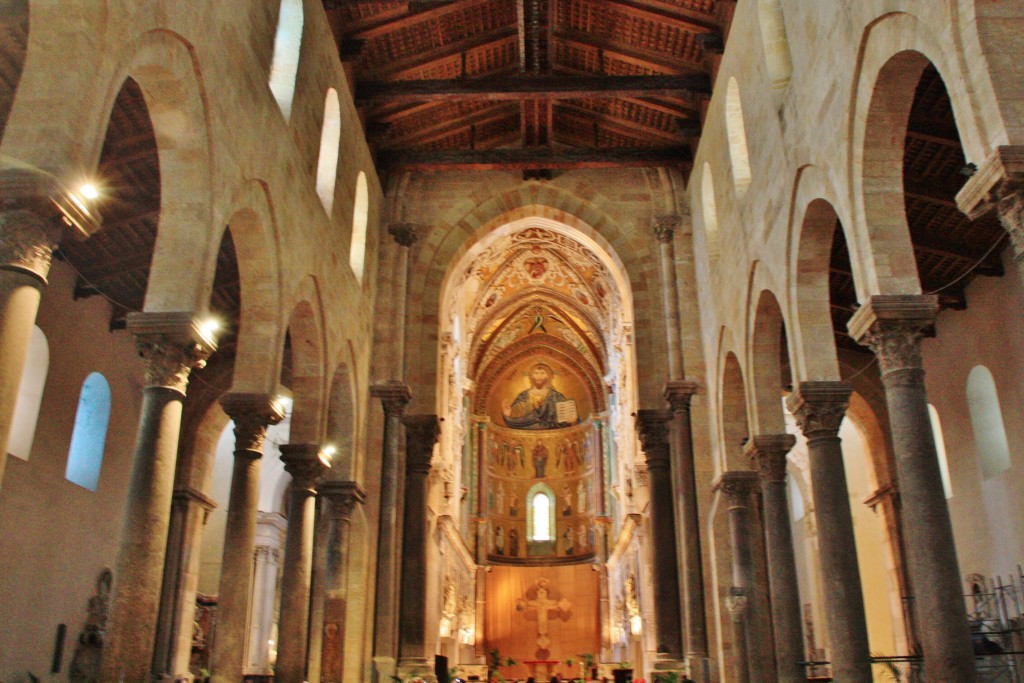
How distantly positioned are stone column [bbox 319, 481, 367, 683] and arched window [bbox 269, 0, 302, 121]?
6.58 metres

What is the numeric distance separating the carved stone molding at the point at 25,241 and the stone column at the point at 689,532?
12596 millimetres

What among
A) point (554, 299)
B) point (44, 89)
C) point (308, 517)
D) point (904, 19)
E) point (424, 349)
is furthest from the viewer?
point (554, 299)

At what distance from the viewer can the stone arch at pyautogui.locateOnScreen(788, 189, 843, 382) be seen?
1112 centimetres

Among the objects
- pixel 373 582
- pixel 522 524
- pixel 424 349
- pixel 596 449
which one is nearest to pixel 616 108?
pixel 424 349

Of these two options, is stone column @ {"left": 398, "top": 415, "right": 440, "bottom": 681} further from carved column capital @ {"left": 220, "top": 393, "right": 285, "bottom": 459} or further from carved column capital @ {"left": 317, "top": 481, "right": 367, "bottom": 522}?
carved column capital @ {"left": 220, "top": 393, "right": 285, "bottom": 459}

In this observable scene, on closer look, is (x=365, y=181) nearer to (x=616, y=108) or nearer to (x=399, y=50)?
(x=399, y=50)

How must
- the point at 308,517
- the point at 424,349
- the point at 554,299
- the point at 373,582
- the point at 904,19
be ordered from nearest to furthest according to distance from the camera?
the point at 904,19 → the point at 308,517 → the point at 373,582 → the point at 424,349 → the point at 554,299

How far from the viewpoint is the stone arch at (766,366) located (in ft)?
44.4

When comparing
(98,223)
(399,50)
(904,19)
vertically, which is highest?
(399,50)

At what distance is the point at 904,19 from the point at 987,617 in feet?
35.8

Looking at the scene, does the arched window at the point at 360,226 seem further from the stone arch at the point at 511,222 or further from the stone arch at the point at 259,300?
the stone arch at the point at 259,300

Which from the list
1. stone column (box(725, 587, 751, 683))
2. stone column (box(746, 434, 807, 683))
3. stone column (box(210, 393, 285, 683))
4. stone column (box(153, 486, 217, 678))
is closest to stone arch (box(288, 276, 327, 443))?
stone column (box(210, 393, 285, 683))

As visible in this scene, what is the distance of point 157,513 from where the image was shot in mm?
9008

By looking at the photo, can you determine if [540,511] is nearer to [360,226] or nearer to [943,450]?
[943,450]
